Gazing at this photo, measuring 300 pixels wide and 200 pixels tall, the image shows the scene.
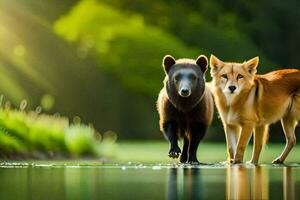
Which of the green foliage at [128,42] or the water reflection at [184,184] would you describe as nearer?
the water reflection at [184,184]

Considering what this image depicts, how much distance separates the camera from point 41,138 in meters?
7.77

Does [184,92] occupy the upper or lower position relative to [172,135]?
upper

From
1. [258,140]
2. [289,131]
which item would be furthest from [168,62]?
[289,131]

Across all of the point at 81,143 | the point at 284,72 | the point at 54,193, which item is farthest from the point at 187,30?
the point at 54,193

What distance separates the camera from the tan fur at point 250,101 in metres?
6.42

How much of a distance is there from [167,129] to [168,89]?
0.36 meters

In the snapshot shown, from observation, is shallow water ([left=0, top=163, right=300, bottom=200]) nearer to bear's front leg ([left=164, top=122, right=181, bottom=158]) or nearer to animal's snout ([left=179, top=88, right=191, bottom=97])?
bear's front leg ([left=164, top=122, right=181, bottom=158])

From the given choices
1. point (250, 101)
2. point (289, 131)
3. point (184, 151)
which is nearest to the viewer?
point (250, 101)

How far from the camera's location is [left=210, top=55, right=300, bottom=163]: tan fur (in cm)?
642

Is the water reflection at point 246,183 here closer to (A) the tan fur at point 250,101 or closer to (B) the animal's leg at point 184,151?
(A) the tan fur at point 250,101

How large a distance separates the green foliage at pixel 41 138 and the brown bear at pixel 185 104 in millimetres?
1360

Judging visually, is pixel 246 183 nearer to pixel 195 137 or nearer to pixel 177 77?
pixel 177 77

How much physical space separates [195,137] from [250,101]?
0.49 meters

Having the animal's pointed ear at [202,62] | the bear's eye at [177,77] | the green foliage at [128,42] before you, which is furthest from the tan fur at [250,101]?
the green foliage at [128,42]
